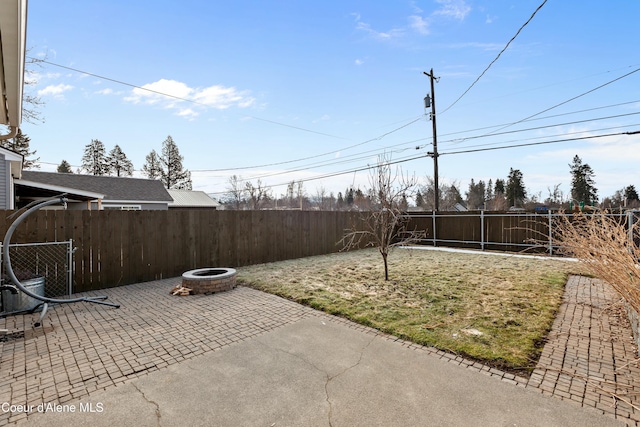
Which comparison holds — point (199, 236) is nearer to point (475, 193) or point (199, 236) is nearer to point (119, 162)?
point (119, 162)

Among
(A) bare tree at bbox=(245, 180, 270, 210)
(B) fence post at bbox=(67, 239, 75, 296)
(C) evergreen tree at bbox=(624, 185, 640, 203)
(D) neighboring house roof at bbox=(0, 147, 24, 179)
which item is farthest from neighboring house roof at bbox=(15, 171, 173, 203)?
(C) evergreen tree at bbox=(624, 185, 640, 203)

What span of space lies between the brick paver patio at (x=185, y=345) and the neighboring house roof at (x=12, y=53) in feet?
9.25

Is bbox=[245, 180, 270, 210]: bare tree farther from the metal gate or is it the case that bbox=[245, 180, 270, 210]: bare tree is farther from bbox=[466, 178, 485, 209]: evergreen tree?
bbox=[466, 178, 485, 209]: evergreen tree

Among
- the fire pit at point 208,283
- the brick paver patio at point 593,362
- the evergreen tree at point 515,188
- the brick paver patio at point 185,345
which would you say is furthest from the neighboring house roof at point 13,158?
the evergreen tree at point 515,188

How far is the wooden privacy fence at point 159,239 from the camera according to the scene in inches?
219

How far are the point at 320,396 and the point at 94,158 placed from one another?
4352cm

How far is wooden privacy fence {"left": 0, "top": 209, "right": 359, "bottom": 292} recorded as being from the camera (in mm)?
5559

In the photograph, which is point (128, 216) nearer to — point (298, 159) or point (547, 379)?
point (547, 379)

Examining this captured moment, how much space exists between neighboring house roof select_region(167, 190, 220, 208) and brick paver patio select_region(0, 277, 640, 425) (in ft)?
67.9

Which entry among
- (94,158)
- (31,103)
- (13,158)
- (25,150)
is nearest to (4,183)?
(13,158)

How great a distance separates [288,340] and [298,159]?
872 inches

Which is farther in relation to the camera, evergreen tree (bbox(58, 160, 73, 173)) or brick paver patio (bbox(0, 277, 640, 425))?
evergreen tree (bbox(58, 160, 73, 173))

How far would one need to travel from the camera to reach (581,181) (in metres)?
39.2

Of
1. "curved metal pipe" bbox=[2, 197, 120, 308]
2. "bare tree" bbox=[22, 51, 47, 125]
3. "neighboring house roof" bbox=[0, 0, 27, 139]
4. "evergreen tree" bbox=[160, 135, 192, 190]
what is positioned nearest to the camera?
"neighboring house roof" bbox=[0, 0, 27, 139]
